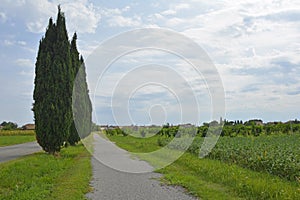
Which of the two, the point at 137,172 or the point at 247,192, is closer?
the point at 247,192

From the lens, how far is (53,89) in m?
20.0

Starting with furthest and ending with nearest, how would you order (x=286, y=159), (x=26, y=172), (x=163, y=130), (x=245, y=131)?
(x=163, y=130), (x=245, y=131), (x=26, y=172), (x=286, y=159)

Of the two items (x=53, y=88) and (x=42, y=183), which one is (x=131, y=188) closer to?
(x=42, y=183)

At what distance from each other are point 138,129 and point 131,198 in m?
51.1

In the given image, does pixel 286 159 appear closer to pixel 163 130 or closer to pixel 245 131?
pixel 245 131

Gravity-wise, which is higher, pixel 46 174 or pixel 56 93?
pixel 56 93

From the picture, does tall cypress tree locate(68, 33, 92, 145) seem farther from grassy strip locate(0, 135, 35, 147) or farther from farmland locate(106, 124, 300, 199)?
farmland locate(106, 124, 300, 199)

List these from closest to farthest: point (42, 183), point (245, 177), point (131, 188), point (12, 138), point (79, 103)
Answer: point (131, 188)
point (245, 177)
point (42, 183)
point (79, 103)
point (12, 138)

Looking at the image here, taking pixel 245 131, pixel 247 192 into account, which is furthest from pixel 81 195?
pixel 245 131

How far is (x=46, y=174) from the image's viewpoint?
13.4m

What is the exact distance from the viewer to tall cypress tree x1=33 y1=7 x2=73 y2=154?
65.0 feet

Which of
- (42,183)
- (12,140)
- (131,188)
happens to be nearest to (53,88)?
(42,183)

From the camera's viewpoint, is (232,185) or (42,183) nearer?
(232,185)

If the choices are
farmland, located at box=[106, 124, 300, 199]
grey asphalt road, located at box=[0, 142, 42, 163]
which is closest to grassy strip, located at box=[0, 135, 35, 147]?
grey asphalt road, located at box=[0, 142, 42, 163]
